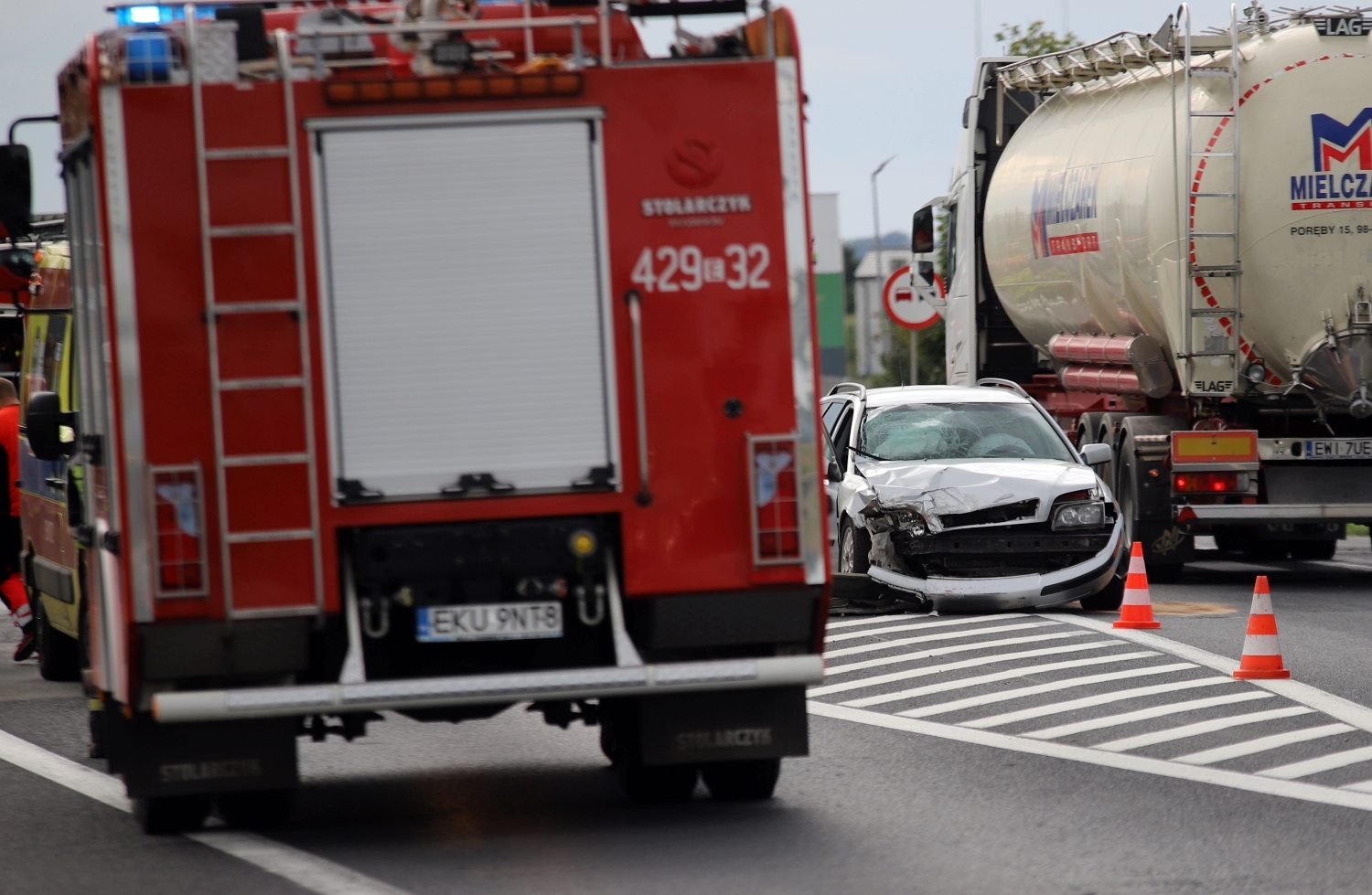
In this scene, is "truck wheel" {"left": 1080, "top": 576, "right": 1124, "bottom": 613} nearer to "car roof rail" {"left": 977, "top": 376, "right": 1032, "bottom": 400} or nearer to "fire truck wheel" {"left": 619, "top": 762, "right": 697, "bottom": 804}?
"car roof rail" {"left": 977, "top": 376, "right": 1032, "bottom": 400}

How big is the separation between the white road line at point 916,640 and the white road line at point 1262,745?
3810 millimetres

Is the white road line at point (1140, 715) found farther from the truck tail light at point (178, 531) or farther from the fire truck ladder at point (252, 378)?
the truck tail light at point (178, 531)

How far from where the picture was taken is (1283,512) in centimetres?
1762

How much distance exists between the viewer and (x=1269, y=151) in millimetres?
16641

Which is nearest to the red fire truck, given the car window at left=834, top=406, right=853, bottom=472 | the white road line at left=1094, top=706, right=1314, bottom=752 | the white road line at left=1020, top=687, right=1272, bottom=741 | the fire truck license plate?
the fire truck license plate

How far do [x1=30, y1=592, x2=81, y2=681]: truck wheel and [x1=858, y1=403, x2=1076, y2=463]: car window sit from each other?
5849 mm

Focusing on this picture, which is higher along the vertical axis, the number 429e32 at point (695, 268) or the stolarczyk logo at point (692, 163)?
the stolarczyk logo at point (692, 163)

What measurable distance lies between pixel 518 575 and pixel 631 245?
1.24 meters

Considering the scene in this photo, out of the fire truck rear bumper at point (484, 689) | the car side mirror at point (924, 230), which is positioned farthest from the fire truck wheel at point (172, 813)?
the car side mirror at point (924, 230)

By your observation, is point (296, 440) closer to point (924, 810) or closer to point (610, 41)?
point (610, 41)

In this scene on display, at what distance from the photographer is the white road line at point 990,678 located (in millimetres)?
11617

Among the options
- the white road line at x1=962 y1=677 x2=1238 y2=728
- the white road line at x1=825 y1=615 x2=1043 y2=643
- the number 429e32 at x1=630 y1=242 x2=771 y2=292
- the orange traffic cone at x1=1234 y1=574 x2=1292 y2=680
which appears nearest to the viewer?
the number 429e32 at x1=630 y1=242 x2=771 y2=292

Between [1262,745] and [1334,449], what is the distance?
8518mm

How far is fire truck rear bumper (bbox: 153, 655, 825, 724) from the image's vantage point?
7.41 meters
